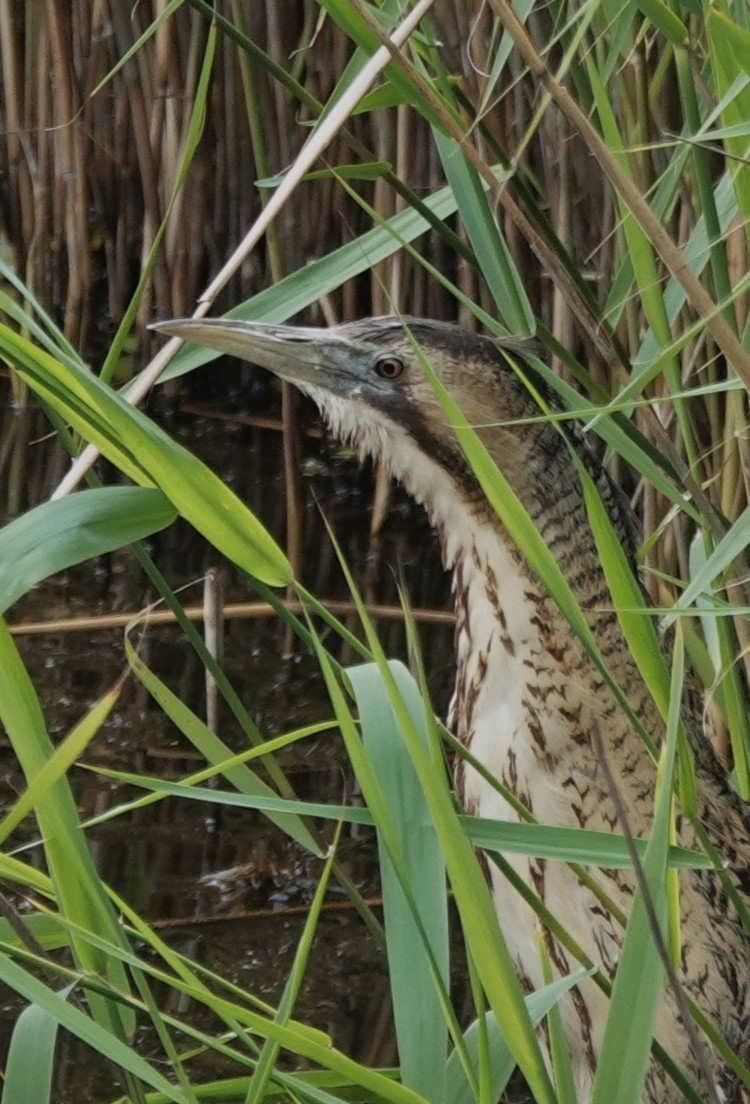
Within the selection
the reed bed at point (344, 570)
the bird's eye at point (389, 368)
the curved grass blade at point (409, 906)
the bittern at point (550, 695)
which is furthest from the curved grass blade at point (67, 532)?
the bird's eye at point (389, 368)

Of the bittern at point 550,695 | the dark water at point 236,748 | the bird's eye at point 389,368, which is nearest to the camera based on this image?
the bittern at point 550,695

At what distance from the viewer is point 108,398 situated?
1.15 meters

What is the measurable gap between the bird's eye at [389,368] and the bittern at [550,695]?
2 cm

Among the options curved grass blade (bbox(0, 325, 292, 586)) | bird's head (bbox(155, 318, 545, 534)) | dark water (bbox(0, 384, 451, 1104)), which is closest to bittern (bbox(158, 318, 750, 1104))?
bird's head (bbox(155, 318, 545, 534))

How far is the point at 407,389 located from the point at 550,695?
1.09ft

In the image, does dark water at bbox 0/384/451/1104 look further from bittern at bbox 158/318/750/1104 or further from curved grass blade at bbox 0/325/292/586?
curved grass blade at bbox 0/325/292/586

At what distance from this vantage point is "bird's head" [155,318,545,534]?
5.69ft

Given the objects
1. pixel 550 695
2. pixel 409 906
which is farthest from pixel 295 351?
pixel 409 906

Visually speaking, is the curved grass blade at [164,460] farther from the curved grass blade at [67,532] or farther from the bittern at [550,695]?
the bittern at [550,695]

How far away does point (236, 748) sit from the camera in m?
2.94

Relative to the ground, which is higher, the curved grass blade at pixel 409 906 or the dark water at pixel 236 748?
the curved grass blade at pixel 409 906

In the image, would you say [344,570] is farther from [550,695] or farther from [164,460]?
[550,695]

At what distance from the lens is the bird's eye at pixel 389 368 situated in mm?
1812

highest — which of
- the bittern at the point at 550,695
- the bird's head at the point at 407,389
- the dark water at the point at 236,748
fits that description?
the bird's head at the point at 407,389
